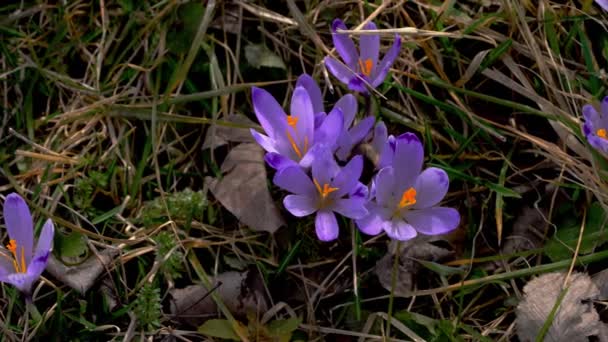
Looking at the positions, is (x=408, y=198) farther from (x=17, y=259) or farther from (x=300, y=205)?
(x=17, y=259)

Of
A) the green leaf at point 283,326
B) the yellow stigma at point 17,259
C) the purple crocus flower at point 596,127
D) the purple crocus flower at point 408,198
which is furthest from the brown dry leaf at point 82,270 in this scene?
the purple crocus flower at point 596,127

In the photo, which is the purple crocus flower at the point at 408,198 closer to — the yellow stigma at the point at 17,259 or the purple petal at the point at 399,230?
the purple petal at the point at 399,230

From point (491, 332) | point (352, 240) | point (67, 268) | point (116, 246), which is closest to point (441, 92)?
point (352, 240)

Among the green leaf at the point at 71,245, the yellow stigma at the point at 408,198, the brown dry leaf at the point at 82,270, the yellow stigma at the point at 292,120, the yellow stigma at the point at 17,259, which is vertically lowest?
the brown dry leaf at the point at 82,270

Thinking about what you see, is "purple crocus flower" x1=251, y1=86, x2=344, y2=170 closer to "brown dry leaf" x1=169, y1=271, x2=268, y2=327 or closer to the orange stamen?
the orange stamen

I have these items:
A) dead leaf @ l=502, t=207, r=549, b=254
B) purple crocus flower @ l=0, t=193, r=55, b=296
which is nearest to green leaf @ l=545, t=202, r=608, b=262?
dead leaf @ l=502, t=207, r=549, b=254

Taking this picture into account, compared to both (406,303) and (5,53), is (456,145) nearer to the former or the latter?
(406,303)
